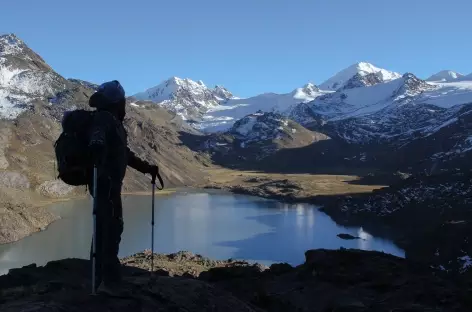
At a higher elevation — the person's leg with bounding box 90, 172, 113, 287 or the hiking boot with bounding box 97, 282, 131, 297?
the person's leg with bounding box 90, 172, 113, 287

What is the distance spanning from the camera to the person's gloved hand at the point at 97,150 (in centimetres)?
601

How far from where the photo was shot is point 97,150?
19.9 ft

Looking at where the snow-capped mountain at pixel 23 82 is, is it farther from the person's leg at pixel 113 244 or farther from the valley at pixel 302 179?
the person's leg at pixel 113 244

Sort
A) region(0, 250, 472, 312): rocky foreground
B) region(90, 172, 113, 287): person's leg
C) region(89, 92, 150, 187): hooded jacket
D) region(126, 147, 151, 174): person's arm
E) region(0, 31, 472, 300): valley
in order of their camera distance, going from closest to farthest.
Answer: region(0, 250, 472, 312): rocky foreground < region(89, 92, 150, 187): hooded jacket < region(90, 172, 113, 287): person's leg < region(126, 147, 151, 174): person's arm < region(0, 31, 472, 300): valley

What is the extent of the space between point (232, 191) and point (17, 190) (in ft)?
191

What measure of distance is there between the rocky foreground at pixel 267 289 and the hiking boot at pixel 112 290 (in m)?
0.08

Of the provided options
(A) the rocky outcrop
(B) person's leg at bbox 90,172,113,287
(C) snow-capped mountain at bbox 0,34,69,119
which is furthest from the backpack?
(C) snow-capped mountain at bbox 0,34,69,119

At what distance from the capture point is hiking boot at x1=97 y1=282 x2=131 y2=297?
5863 mm

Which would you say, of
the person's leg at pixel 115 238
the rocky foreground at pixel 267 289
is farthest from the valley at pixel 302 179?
the person's leg at pixel 115 238

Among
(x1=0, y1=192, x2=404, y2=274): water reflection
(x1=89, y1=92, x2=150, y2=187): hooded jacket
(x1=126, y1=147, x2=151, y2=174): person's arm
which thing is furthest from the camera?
(x1=0, y1=192, x2=404, y2=274): water reflection

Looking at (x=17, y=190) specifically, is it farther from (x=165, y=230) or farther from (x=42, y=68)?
(x=42, y=68)

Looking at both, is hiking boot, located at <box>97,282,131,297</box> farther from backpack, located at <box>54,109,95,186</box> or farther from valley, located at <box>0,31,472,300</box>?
valley, located at <box>0,31,472,300</box>

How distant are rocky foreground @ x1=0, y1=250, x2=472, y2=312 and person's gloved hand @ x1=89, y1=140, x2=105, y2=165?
1621mm

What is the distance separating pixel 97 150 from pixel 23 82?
182998mm
